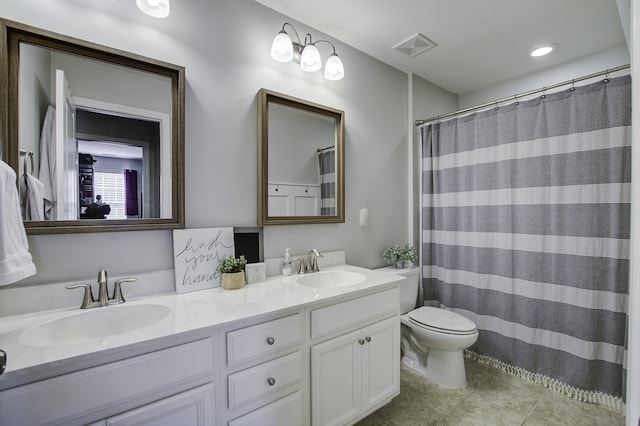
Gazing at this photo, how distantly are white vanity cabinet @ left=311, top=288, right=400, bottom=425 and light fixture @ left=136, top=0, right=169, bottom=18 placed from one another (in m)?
1.50

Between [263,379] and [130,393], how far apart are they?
1.48 ft

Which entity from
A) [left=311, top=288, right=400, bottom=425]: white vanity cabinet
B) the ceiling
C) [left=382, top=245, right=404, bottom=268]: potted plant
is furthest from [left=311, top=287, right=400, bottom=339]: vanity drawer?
the ceiling

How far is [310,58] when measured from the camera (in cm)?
174

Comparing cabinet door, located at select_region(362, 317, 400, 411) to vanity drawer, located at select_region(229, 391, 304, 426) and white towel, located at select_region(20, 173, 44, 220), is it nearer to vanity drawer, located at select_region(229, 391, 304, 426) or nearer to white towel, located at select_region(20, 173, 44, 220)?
vanity drawer, located at select_region(229, 391, 304, 426)

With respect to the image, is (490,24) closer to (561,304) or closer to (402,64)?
(402,64)

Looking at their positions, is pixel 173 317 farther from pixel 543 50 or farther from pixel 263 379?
pixel 543 50

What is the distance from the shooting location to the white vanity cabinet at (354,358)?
1.31 metres

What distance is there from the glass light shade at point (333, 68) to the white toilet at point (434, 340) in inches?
57.8

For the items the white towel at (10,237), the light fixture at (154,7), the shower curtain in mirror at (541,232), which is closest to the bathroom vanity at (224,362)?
the white towel at (10,237)

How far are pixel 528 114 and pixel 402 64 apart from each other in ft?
3.41

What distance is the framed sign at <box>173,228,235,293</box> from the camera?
1.38m

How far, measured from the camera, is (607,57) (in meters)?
2.18

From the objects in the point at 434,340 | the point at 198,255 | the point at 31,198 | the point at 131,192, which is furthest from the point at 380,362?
the point at 31,198

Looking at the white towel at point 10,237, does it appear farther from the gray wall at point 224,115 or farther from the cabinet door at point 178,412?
the cabinet door at point 178,412
